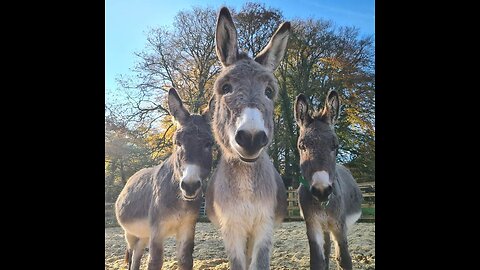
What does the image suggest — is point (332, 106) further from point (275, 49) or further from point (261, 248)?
point (261, 248)

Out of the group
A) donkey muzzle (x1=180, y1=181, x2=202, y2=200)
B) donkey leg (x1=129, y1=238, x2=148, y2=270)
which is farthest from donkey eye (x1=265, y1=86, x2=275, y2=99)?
donkey leg (x1=129, y1=238, x2=148, y2=270)

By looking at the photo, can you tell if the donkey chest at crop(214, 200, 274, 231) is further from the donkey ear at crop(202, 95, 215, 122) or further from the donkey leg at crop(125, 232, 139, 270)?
the donkey leg at crop(125, 232, 139, 270)

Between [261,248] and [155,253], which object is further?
[155,253]

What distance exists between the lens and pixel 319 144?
259 cm

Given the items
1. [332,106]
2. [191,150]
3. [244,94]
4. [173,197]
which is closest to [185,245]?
[173,197]

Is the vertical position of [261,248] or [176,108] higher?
[176,108]

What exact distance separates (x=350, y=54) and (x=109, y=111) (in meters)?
1.71

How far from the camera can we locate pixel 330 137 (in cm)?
260

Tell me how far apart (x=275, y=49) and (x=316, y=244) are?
4.08 feet
